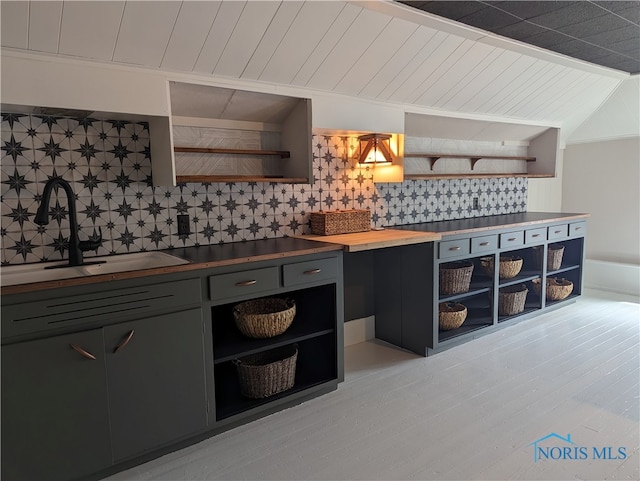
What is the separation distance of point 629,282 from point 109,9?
533 centimetres

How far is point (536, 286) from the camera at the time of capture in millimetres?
4102

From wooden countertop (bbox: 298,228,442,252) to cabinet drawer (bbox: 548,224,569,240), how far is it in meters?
1.62

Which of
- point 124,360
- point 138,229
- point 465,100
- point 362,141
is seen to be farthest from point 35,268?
point 465,100

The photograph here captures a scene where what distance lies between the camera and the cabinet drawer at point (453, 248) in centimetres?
311

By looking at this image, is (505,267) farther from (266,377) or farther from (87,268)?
(87,268)

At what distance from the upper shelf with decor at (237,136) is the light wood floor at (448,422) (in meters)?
1.36

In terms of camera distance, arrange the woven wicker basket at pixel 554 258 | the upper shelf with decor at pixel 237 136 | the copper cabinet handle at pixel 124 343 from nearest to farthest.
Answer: the copper cabinet handle at pixel 124 343 < the upper shelf with decor at pixel 237 136 < the woven wicker basket at pixel 554 258

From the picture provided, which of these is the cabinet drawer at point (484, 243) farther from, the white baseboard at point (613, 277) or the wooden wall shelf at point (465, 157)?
the white baseboard at point (613, 277)

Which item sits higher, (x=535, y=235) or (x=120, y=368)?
(x=535, y=235)

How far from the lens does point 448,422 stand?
2328 mm

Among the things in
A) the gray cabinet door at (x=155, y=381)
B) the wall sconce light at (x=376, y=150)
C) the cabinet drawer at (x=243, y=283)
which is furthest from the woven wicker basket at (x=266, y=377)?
the wall sconce light at (x=376, y=150)

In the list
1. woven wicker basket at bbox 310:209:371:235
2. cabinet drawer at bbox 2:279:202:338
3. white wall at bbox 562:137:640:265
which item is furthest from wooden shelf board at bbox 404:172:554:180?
cabinet drawer at bbox 2:279:202:338

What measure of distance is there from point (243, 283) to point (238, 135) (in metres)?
1.06

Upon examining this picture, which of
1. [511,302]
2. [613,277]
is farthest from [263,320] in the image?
[613,277]
